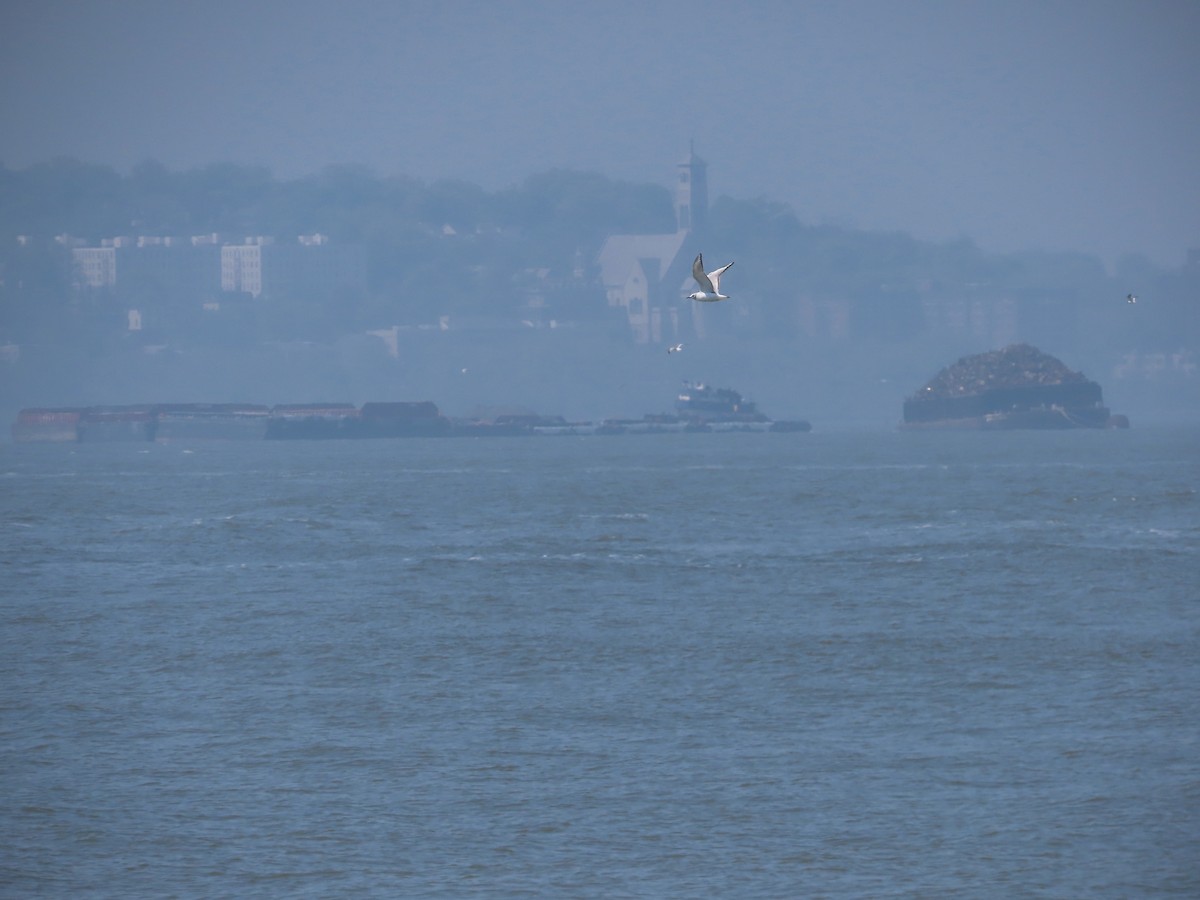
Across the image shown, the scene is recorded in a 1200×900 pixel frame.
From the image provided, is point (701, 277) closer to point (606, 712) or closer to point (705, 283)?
point (705, 283)

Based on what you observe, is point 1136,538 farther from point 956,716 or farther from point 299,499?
point 299,499

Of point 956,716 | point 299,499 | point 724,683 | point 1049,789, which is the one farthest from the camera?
point 299,499

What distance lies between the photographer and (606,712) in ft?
93.7

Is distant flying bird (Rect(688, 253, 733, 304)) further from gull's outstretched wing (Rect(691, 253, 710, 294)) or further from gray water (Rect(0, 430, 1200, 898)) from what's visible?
gray water (Rect(0, 430, 1200, 898))

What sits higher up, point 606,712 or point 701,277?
point 701,277

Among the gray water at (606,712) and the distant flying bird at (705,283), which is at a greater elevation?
the distant flying bird at (705,283)

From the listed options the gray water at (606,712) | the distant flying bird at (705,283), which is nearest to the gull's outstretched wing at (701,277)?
the distant flying bird at (705,283)

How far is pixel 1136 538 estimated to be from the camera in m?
58.6

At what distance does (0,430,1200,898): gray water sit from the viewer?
20.7 m

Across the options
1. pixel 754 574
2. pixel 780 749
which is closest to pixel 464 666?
Result: pixel 780 749

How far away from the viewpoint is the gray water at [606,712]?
20719 mm

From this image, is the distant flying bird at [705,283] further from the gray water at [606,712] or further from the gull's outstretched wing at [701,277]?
the gray water at [606,712]

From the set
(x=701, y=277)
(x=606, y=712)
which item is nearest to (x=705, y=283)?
(x=701, y=277)

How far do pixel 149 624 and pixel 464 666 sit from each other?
10924 mm
